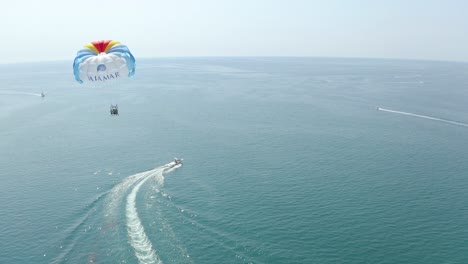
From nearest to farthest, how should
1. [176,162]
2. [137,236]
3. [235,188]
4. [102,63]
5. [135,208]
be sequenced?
1. [137,236]
2. [135,208]
3. [102,63]
4. [235,188]
5. [176,162]

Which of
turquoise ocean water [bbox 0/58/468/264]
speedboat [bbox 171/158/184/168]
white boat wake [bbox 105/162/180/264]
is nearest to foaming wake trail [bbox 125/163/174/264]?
white boat wake [bbox 105/162/180/264]

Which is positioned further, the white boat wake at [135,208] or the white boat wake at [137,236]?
the white boat wake at [135,208]

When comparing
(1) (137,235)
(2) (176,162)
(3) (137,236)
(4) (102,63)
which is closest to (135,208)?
(1) (137,235)

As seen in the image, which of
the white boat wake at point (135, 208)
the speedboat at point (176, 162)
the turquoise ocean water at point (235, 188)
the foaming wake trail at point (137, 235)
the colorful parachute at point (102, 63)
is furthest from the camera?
the speedboat at point (176, 162)

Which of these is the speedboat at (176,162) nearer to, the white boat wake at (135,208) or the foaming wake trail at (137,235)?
the white boat wake at (135,208)

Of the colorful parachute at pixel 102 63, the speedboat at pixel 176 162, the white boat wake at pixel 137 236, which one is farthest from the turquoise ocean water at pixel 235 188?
the colorful parachute at pixel 102 63

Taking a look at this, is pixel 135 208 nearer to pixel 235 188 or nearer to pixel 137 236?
pixel 137 236

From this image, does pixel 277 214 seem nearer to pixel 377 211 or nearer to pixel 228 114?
pixel 377 211
